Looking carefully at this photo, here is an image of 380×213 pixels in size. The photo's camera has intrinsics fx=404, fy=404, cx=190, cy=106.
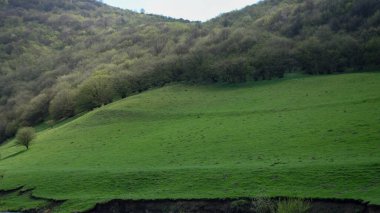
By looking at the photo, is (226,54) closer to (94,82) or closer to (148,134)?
(94,82)

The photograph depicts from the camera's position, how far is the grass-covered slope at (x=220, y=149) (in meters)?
39.3

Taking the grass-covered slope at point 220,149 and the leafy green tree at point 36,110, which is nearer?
the grass-covered slope at point 220,149

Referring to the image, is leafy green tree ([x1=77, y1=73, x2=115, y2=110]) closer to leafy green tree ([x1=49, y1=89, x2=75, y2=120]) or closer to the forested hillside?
the forested hillside

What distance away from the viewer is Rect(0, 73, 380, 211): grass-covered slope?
39.3 m

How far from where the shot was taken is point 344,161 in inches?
1558

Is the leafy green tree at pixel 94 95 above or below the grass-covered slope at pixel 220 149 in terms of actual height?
above

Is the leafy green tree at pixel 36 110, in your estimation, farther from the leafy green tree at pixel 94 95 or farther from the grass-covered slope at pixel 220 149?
the grass-covered slope at pixel 220 149

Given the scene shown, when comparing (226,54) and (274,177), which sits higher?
(226,54)

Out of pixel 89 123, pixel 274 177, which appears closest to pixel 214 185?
pixel 274 177

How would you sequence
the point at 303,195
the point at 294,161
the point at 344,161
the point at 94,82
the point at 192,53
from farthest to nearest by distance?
1. the point at 192,53
2. the point at 94,82
3. the point at 294,161
4. the point at 344,161
5. the point at 303,195

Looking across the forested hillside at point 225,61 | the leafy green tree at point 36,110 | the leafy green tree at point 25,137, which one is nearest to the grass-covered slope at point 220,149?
the leafy green tree at point 25,137

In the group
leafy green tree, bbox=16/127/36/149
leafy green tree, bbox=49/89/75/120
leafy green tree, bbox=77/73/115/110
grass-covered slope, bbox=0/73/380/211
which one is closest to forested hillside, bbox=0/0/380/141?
leafy green tree, bbox=49/89/75/120

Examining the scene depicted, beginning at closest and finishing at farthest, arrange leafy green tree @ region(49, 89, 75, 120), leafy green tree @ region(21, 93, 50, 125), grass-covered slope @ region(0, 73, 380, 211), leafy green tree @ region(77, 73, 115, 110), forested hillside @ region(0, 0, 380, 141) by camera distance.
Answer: grass-covered slope @ region(0, 73, 380, 211) → forested hillside @ region(0, 0, 380, 141) → leafy green tree @ region(77, 73, 115, 110) → leafy green tree @ region(49, 89, 75, 120) → leafy green tree @ region(21, 93, 50, 125)

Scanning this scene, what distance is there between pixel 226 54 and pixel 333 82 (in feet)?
140
